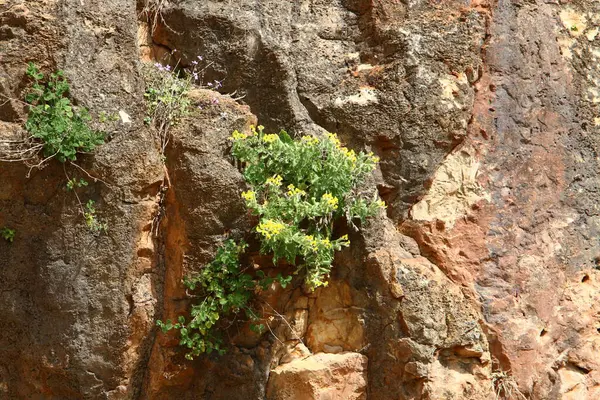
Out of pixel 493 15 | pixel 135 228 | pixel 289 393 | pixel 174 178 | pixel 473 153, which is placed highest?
pixel 493 15

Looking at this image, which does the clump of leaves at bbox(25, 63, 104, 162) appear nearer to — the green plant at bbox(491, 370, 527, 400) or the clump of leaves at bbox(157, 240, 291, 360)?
the clump of leaves at bbox(157, 240, 291, 360)

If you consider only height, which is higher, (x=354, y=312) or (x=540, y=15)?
(x=540, y=15)

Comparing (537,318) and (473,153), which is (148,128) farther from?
(537,318)

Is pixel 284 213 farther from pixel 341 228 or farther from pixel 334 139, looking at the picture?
pixel 334 139

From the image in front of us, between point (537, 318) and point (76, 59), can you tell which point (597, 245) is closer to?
point (537, 318)

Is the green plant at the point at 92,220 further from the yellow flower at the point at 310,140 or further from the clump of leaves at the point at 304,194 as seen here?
the yellow flower at the point at 310,140

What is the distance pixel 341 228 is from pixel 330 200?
322 millimetres

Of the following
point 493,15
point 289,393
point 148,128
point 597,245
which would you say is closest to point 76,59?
point 148,128

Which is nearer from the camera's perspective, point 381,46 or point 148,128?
point 148,128

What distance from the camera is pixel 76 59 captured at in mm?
4434

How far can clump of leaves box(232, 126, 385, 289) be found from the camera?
4.34m

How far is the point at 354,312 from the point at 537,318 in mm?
1081

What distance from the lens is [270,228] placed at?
13.9 feet

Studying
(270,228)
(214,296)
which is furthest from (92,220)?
(270,228)
